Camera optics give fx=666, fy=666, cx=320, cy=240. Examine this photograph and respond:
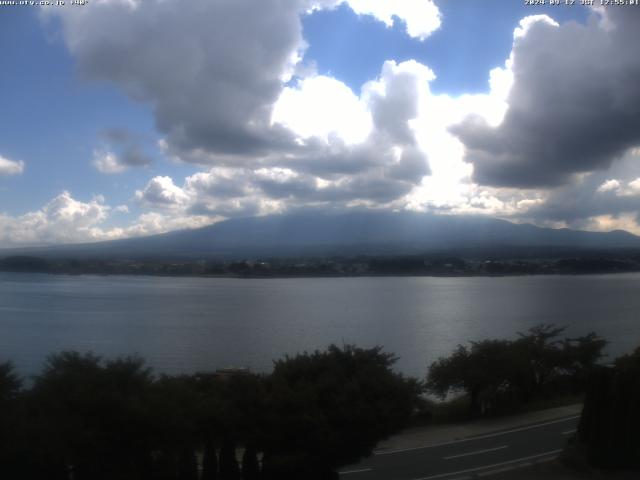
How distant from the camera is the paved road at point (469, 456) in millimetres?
9375

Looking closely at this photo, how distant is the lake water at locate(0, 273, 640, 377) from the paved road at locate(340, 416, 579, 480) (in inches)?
382

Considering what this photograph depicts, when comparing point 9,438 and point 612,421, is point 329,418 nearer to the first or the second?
point 9,438

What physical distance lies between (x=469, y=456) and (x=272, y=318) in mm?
28319

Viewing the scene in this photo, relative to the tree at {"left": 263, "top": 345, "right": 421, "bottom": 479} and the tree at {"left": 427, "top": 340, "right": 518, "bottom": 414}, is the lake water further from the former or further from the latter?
the tree at {"left": 263, "top": 345, "right": 421, "bottom": 479}

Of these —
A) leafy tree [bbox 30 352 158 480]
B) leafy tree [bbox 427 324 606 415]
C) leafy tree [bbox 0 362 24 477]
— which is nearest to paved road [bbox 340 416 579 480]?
leafy tree [bbox 427 324 606 415]

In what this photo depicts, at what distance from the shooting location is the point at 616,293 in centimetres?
5362

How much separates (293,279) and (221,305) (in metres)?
32.6

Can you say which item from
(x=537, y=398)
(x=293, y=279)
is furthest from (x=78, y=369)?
(x=293, y=279)

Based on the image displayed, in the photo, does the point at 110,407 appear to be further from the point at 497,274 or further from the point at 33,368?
the point at 497,274

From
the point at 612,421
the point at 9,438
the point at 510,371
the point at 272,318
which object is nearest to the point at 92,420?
the point at 9,438

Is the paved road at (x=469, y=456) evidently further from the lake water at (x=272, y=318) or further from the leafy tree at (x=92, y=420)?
the lake water at (x=272, y=318)

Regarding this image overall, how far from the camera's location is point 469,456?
10.5 metres

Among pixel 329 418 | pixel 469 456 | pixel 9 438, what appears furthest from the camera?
pixel 469 456

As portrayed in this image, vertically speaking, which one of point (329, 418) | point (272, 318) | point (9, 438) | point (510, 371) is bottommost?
point (272, 318)
